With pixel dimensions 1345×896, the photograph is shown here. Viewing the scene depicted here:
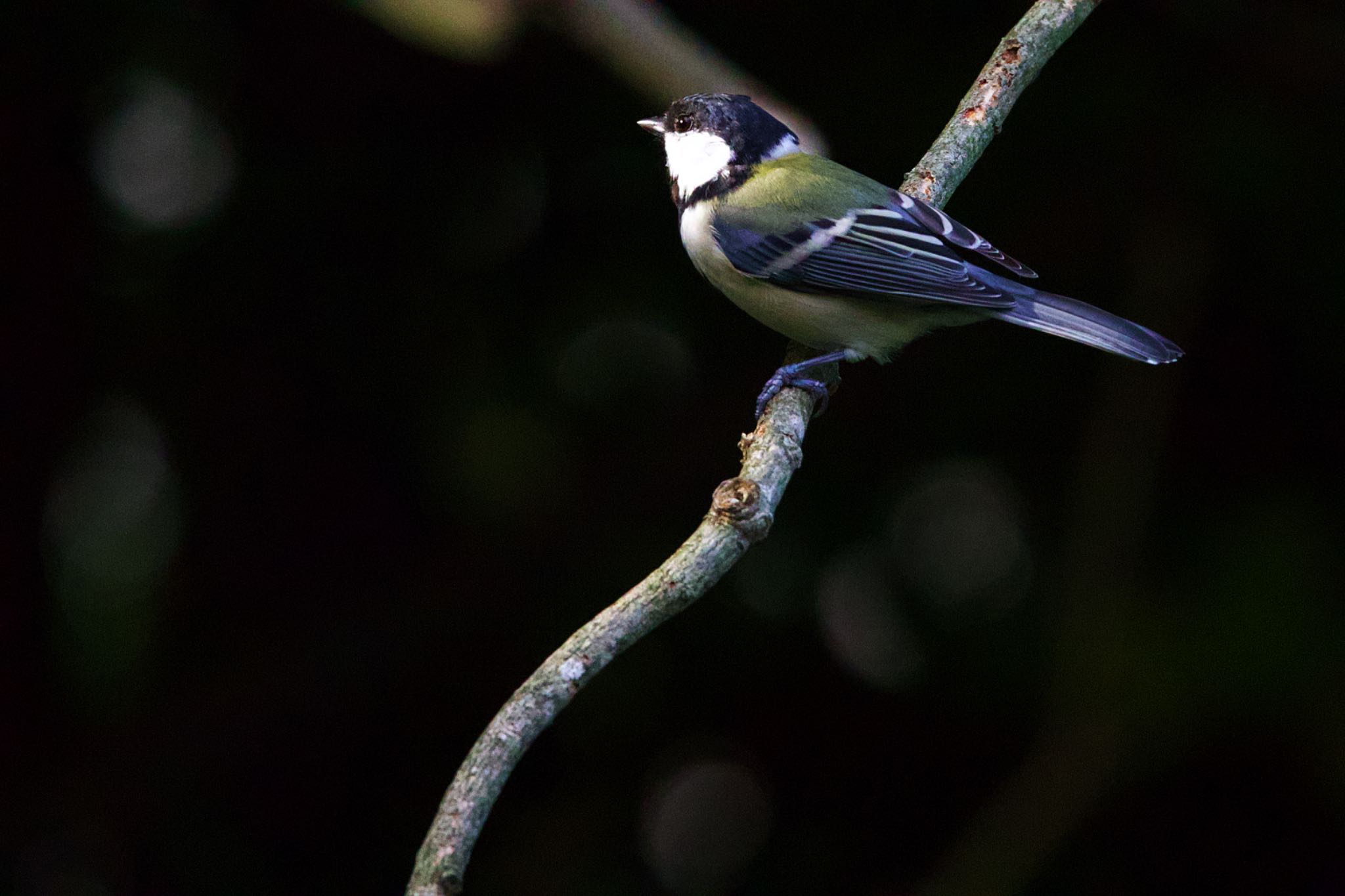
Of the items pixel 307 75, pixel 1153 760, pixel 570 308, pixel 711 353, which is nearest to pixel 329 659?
pixel 570 308

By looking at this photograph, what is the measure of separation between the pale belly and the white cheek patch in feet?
Answer: 0.51

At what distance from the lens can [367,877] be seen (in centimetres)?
322

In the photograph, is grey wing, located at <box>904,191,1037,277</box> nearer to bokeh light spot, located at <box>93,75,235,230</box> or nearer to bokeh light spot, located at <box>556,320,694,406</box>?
bokeh light spot, located at <box>556,320,694,406</box>

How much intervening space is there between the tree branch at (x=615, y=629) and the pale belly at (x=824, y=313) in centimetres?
38

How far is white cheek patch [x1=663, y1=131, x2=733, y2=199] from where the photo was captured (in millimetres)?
3012

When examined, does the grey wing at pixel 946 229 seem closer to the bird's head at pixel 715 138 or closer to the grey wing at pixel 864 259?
the grey wing at pixel 864 259

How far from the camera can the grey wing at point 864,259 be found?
2715 mm

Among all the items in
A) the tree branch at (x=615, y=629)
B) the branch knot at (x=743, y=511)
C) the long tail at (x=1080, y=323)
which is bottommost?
the tree branch at (x=615, y=629)

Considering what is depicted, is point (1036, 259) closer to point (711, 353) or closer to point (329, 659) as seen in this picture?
point (711, 353)

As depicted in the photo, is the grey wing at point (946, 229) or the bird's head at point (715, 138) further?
the bird's head at point (715, 138)

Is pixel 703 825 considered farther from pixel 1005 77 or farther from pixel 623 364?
pixel 1005 77

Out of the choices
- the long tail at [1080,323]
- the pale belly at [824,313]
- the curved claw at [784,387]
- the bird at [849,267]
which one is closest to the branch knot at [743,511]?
the curved claw at [784,387]

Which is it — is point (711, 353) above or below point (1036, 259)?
below

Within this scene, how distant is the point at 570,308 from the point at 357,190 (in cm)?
68
